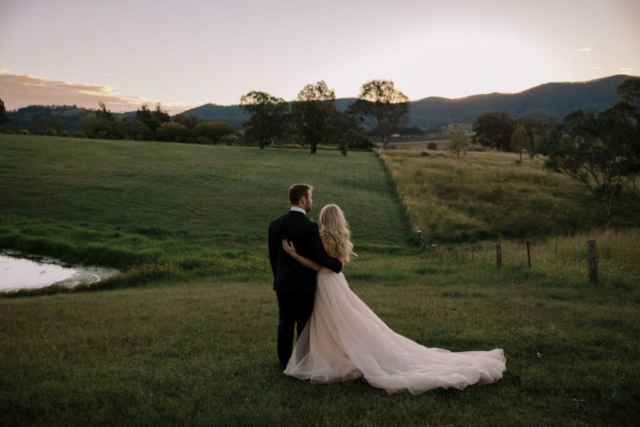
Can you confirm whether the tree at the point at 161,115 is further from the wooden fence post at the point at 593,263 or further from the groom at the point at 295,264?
the groom at the point at 295,264

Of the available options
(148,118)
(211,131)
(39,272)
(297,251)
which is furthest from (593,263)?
(148,118)

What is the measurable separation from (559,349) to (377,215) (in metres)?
26.5

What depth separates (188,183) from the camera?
137ft

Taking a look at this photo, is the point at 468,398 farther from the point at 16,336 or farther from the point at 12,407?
the point at 16,336

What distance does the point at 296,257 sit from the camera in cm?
675

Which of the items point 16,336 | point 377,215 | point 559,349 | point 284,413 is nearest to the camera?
point 284,413

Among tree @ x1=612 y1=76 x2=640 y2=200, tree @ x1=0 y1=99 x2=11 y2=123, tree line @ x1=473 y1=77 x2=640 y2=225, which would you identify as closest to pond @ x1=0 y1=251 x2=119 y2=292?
tree line @ x1=473 y1=77 x2=640 y2=225

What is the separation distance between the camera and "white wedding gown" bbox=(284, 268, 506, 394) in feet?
21.3

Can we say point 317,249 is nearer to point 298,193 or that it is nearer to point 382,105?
point 298,193

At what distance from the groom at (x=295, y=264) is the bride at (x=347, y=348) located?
0.42ft

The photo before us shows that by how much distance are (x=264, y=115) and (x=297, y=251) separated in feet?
210

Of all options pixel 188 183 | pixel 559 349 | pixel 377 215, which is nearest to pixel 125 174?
pixel 188 183

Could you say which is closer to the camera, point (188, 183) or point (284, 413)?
point (284, 413)

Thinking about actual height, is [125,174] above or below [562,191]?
above
